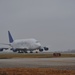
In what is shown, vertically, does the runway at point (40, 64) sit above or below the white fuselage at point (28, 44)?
below

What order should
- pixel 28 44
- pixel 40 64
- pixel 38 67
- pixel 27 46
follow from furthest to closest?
pixel 27 46
pixel 28 44
pixel 40 64
pixel 38 67

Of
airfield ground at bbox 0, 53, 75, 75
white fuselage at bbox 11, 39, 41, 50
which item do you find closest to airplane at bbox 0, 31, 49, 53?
white fuselage at bbox 11, 39, 41, 50

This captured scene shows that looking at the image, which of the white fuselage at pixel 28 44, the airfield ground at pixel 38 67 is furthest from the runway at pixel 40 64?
the white fuselage at pixel 28 44

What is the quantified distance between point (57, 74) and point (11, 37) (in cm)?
15294

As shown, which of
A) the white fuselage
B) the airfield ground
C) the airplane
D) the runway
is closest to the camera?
the airfield ground

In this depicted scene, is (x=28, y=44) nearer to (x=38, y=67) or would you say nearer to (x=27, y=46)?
(x=27, y=46)

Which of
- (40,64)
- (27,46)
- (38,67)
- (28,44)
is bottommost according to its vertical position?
(38,67)

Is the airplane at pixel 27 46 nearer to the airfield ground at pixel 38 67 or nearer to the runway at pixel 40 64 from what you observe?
the runway at pixel 40 64

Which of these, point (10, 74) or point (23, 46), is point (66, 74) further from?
point (23, 46)

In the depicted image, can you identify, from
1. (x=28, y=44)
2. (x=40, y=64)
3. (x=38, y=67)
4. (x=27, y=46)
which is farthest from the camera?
(x=27, y=46)

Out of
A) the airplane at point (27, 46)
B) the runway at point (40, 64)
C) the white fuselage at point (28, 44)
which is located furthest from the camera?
the airplane at point (27, 46)

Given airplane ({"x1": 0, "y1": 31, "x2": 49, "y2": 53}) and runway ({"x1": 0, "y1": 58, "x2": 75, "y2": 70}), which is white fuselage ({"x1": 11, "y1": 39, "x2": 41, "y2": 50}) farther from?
runway ({"x1": 0, "y1": 58, "x2": 75, "y2": 70})

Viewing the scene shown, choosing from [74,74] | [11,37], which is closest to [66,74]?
[74,74]

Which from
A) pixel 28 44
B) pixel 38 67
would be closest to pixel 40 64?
pixel 38 67
